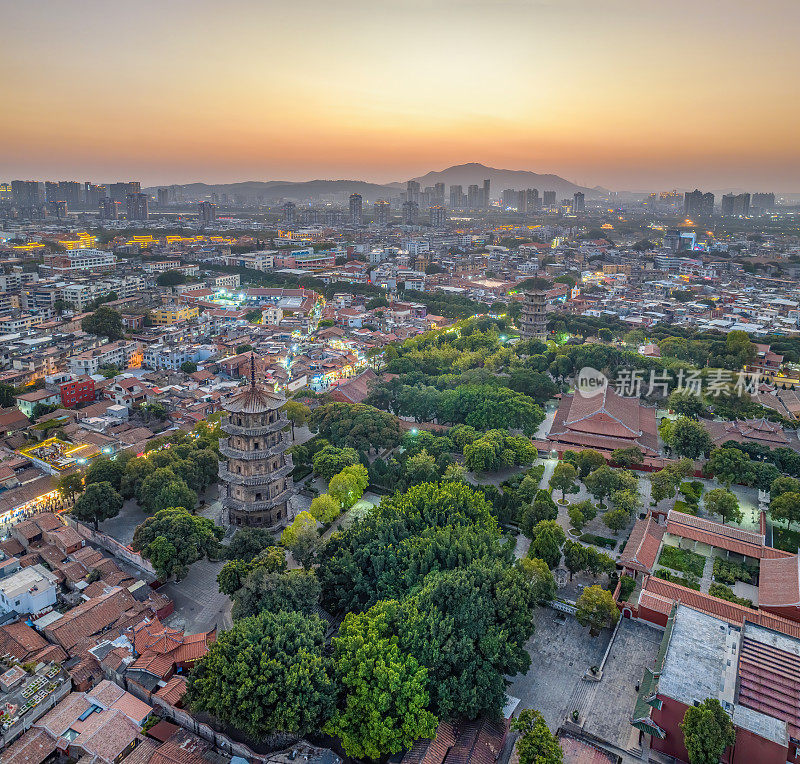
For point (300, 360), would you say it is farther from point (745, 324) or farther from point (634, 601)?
point (745, 324)

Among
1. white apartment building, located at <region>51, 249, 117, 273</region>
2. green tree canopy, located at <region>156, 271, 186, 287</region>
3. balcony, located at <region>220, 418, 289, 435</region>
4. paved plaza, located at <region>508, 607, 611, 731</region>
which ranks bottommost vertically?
paved plaza, located at <region>508, 607, 611, 731</region>

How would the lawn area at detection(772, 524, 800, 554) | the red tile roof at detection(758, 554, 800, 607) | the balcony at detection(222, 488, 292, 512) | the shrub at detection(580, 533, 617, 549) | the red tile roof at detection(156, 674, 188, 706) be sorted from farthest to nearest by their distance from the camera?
the lawn area at detection(772, 524, 800, 554) → the shrub at detection(580, 533, 617, 549) → the balcony at detection(222, 488, 292, 512) → the red tile roof at detection(758, 554, 800, 607) → the red tile roof at detection(156, 674, 188, 706)

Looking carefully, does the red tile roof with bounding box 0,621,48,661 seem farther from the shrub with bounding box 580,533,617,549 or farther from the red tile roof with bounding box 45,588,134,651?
the shrub with bounding box 580,533,617,549

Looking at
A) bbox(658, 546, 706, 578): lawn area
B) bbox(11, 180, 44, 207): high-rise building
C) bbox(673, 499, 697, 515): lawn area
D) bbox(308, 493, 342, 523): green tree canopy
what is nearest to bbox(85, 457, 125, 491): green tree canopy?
bbox(308, 493, 342, 523): green tree canopy

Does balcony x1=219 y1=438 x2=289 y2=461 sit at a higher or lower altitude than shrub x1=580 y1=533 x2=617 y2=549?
higher

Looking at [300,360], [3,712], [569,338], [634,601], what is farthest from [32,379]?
[569,338]

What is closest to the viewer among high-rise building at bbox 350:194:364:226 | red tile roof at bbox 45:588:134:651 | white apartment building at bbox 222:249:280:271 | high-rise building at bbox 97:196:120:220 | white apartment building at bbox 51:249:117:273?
red tile roof at bbox 45:588:134:651
